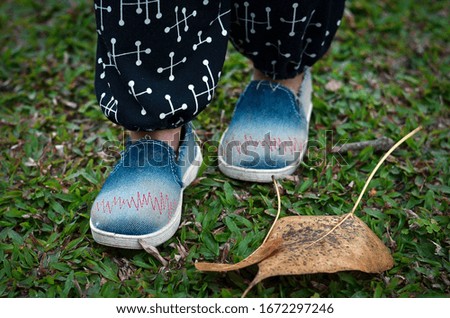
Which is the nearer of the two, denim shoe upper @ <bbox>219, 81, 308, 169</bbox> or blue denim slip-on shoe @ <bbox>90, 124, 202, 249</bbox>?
blue denim slip-on shoe @ <bbox>90, 124, 202, 249</bbox>

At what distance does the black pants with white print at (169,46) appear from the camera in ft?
3.51

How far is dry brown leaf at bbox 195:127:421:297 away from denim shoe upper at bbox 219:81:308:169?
0.24 meters

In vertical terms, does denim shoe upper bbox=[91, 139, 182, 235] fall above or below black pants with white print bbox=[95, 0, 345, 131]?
below

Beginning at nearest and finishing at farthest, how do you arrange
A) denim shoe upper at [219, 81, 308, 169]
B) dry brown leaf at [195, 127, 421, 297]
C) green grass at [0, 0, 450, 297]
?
dry brown leaf at [195, 127, 421, 297] → green grass at [0, 0, 450, 297] → denim shoe upper at [219, 81, 308, 169]

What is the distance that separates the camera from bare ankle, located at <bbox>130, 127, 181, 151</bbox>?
126cm

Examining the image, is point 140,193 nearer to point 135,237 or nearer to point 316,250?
point 135,237

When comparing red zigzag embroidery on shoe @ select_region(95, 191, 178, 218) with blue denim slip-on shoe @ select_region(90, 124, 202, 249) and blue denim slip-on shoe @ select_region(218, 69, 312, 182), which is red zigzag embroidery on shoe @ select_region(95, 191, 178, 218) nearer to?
blue denim slip-on shoe @ select_region(90, 124, 202, 249)

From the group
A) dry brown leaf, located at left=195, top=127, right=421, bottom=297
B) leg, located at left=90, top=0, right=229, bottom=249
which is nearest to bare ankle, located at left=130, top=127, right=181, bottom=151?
leg, located at left=90, top=0, right=229, bottom=249

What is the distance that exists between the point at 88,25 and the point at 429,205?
4.65 ft

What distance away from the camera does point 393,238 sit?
1.29 m

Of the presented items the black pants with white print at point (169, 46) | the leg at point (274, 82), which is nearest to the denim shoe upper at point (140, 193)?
the black pants with white print at point (169, 46)

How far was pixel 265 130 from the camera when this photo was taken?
1411 mm

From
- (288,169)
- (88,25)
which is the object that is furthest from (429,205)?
(88,25)

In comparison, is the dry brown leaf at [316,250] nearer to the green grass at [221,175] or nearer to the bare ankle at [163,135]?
the green grass at [221,175]
